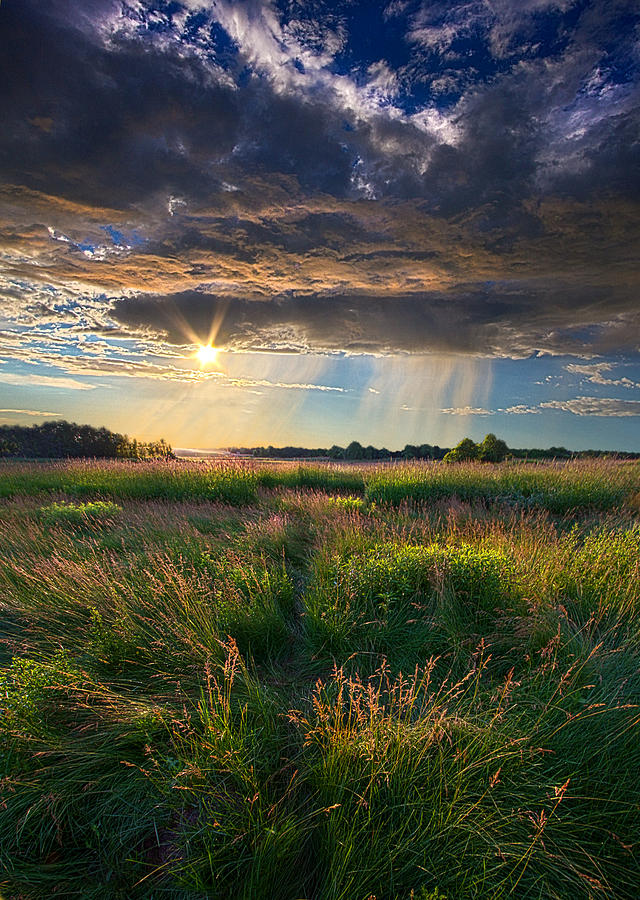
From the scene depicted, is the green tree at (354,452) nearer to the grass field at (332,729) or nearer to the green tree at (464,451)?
the green tree at (464,451)

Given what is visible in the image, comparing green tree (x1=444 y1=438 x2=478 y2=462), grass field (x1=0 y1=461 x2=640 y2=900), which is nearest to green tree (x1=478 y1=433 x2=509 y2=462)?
green tree (x1=444 y1=438 x2=478 y2=462)

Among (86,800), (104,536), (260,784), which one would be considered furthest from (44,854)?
(104,536)

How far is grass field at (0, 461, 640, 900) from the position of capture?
2.11m

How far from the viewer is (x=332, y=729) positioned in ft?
8.05

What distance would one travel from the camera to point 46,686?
9.78 feet

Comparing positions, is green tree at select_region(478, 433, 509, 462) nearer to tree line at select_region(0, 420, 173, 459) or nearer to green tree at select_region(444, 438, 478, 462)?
green tree at select_region(444, 438, 478, 462)

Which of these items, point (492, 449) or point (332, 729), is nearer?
point (332, 729)

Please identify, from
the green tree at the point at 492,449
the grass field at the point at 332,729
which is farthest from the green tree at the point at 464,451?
the grass field at the point at 332,729

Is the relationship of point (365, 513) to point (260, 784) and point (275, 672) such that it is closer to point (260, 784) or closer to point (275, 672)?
point (275, 672)

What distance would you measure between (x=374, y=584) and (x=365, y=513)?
483cm

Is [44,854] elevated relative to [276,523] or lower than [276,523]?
lower

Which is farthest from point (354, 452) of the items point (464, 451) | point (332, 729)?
point (332, 729)

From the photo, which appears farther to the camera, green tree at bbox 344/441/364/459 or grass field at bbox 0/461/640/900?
green tree at bbox 344/441/364/459

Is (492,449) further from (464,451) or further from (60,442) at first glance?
(60,442)
